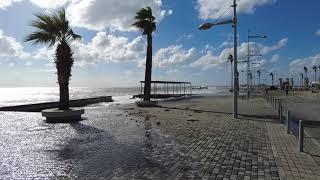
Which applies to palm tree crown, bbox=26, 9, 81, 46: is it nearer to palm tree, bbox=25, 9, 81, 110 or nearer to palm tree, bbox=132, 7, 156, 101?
palm tree, bbox=25, 9, 81, 110

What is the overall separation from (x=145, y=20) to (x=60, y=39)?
1283 centimetres

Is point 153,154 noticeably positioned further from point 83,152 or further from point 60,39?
point 60,39

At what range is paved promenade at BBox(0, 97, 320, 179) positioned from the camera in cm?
748

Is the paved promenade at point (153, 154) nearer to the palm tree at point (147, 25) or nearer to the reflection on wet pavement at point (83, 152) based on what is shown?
the reflection on wet pavement at point (83, 152)

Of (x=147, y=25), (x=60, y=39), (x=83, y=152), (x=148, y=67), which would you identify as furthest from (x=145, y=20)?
(x=83, y=152)

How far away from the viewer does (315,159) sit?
876 cm

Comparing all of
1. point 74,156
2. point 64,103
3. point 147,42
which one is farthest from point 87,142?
point 147,42

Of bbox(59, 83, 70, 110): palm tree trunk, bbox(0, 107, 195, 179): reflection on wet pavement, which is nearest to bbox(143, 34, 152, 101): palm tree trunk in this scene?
bbox(59, 83, 70, 110): palm tree trunk

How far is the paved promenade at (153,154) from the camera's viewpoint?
7480mm

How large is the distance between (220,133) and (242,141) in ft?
5.91

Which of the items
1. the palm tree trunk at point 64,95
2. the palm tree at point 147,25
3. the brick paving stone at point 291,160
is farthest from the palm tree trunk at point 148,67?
the brick paving stone at point 291,160

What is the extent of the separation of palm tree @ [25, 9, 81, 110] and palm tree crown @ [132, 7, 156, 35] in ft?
40.4

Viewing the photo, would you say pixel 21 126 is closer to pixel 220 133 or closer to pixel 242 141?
pixel 220 133

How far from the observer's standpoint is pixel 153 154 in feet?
30.8
